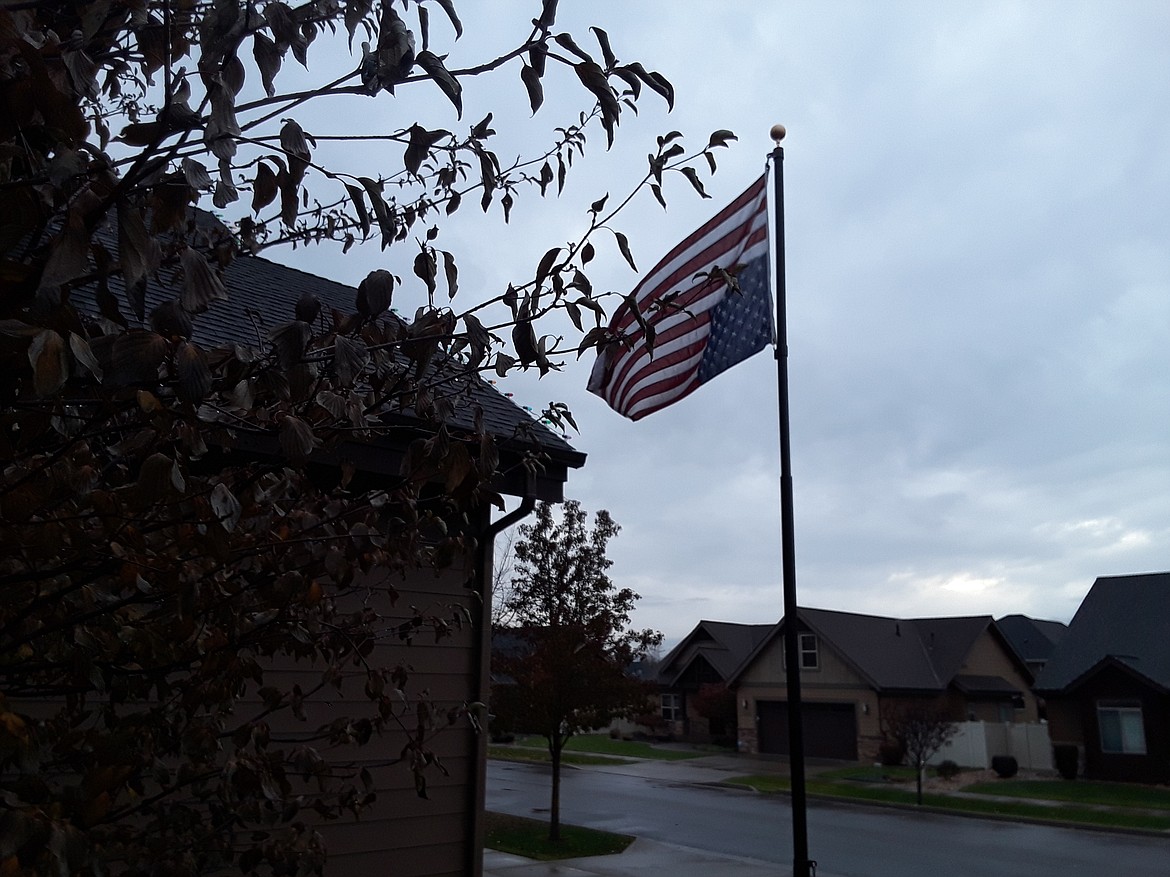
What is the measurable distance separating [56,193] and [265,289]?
25.4 ft

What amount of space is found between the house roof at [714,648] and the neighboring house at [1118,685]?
17484 millimetres

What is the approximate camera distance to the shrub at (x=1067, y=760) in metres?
31.8

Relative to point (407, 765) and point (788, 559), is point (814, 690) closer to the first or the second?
point (788, 559)

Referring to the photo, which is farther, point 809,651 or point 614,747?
point 614,747

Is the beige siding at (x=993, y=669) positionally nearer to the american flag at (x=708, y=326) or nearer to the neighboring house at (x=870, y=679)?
the neighboring house at (x=870, y=679)

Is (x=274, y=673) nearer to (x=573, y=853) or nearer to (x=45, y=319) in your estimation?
(x=45, y=319)

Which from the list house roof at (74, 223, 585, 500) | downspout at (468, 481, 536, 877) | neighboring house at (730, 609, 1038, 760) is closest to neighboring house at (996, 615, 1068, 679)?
neighboring house at (730, 609, 1038, 760)

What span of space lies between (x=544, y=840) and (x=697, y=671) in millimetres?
32312

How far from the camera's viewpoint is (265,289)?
967 cm

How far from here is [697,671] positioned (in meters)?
49.8

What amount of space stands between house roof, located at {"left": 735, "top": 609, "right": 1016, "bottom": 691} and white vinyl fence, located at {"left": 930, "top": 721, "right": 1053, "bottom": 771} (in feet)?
7.85

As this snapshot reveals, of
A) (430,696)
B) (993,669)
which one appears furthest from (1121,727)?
(430,696)

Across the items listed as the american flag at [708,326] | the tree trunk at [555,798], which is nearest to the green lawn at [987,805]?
the tree trunk at [555,798]

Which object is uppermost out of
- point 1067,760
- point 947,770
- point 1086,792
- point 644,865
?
point 1067,760
